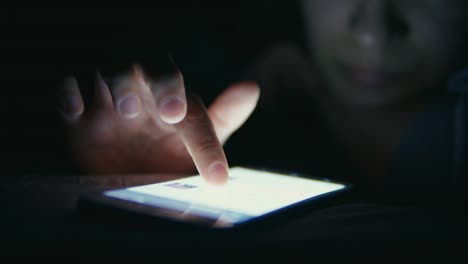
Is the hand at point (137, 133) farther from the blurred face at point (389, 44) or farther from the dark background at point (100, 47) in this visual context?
the blurred face at point (389, 44)

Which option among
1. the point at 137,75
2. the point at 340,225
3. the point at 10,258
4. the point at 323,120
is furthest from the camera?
the point at 323,120

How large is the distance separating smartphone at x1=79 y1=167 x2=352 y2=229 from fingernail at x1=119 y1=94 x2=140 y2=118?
4.8 inches

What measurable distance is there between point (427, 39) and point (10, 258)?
1099 millimetres

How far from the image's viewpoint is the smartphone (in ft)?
1.43

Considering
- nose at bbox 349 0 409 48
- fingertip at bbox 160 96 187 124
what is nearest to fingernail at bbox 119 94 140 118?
fingertip at bbox 160 96 187 124

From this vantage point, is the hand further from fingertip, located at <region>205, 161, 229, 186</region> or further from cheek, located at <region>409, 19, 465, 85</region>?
cheek, located at <region>409, 19, 465, 85</region>

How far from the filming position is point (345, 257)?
1.21ft

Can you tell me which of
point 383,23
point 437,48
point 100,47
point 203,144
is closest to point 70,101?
point 203,144

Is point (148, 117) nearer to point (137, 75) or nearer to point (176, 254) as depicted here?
point (137, 75)

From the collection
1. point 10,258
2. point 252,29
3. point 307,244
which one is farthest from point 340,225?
point 252,29

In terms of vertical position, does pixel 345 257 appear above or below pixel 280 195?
below

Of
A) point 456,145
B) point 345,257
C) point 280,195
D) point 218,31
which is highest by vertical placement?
point 218,31

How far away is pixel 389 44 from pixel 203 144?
30.0 inches

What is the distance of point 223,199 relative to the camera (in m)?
0.52
